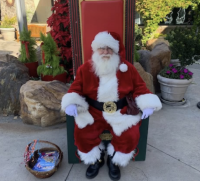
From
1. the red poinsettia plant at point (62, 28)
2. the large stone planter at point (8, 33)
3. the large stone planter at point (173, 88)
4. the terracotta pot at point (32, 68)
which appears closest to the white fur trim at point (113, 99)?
the large stone planter at point (173, 88)

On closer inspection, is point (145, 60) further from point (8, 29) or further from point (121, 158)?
point (8, 29)

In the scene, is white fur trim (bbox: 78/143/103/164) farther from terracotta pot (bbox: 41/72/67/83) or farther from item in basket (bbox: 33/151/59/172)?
terracotta pot (bbox: 41/72/67/83)

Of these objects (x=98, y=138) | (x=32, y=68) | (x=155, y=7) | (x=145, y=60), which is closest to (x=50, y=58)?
(x=32, y=68)

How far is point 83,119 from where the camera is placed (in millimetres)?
2086

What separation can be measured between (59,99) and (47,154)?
3.35ft

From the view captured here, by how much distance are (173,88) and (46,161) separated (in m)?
2.54

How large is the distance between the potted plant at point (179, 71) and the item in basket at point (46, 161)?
2371mm

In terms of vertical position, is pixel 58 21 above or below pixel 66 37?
above

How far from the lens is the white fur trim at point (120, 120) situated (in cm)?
206

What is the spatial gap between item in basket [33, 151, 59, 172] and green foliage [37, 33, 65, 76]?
1809 mm

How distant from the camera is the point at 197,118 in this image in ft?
11.3

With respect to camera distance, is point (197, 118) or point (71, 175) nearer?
point (71, 175)

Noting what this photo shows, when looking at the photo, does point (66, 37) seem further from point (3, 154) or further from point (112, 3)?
point (3, 154)

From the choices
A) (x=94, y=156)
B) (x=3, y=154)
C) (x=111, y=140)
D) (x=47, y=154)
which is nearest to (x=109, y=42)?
(x=111, y=140)
